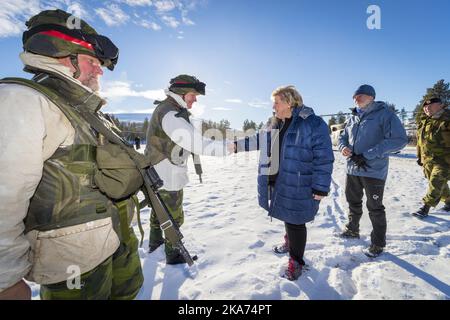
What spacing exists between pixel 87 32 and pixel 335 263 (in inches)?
148

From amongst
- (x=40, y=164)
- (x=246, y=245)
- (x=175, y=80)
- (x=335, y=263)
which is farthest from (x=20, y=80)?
(x=335, y=263)

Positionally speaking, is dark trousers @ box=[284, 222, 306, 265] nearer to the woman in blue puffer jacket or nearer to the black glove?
the woman in blue puffer jacket

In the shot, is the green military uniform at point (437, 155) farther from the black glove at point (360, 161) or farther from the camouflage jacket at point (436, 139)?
the black glove at point (360, 161)

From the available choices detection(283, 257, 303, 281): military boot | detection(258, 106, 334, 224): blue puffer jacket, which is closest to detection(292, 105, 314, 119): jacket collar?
detection(258, 106, 334, 224): blue puffer jacket

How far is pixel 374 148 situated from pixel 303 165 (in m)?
1.39

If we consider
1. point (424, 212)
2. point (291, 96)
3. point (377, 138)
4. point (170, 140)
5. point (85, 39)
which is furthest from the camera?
point (424, 212)

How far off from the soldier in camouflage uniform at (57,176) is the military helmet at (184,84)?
1.49 metres

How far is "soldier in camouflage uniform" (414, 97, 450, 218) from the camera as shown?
4793mm

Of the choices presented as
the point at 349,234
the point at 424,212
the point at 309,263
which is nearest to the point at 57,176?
the point at 309,263

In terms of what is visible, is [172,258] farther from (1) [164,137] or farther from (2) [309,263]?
(2) [309,263]

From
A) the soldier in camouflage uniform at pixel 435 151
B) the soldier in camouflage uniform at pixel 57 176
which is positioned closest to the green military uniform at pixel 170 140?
the soldier in camouflage uniform at pixel 57 176

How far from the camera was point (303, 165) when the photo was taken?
2682 millimetres

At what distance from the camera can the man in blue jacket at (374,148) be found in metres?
3.22

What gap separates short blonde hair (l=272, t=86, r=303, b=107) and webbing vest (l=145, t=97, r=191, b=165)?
1268 mm
